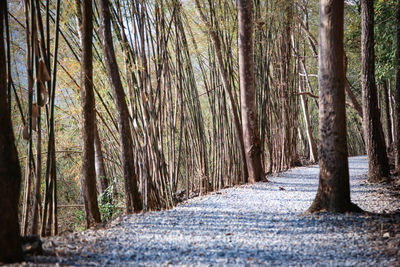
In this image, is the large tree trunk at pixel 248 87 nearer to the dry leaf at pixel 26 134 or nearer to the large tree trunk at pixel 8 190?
the dry leaf at pixel 26 134

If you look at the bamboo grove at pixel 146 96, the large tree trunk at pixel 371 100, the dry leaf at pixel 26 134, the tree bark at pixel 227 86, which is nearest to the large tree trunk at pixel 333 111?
the bamboo grove at pixel 146 96

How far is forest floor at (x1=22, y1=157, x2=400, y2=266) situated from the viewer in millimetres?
1620

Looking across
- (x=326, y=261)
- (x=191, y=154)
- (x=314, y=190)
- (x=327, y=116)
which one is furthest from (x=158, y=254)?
(x=191, y=154)

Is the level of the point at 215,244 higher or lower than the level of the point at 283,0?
A: lower

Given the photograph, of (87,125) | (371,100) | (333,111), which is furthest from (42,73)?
(371,100)

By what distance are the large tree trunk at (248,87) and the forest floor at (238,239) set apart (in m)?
1.48

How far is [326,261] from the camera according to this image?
63.7 inches

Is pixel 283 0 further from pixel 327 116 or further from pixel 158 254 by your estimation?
pixel 158 254

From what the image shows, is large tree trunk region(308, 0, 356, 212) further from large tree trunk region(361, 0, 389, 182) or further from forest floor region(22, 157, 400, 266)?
large tree trunk region(361, 0, 389, 182)

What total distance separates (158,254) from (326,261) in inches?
31.3

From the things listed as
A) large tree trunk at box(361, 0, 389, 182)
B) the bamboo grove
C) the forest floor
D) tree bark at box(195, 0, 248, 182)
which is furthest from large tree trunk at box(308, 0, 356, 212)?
tree bark at box(195, 0, 248, 182)

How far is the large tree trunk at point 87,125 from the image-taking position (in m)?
2.45

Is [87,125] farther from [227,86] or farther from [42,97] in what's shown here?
[227,86]

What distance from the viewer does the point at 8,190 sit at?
137 cm
